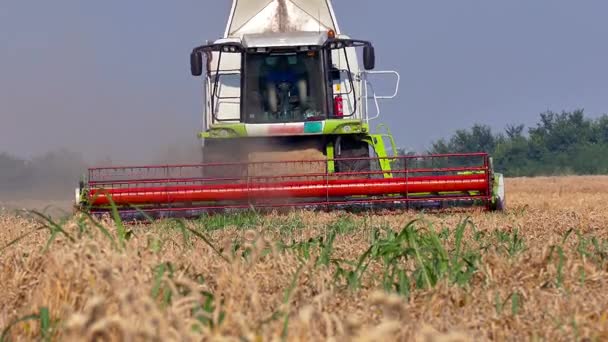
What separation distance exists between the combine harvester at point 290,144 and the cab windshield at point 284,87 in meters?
0.01

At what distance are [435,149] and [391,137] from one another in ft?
171

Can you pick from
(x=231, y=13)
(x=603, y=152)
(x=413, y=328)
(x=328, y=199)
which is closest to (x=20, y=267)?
(x=413, y=328)

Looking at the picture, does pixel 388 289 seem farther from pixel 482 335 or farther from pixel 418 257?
pixel 482 335

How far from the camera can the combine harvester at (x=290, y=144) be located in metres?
10.4

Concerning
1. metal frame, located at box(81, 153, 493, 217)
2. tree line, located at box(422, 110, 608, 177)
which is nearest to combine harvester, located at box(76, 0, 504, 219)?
metal frame, located at box(81, 153, 493, 217)

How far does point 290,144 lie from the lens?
39.8 feet

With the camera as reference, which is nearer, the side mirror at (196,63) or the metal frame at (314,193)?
the metal frame at (314,193)

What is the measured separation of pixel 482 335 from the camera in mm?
2865

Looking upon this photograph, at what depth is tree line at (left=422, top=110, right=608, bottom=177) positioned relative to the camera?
49556 mm

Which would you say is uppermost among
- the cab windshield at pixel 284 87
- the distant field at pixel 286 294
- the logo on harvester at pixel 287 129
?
the cab windshield at pixel 284 87

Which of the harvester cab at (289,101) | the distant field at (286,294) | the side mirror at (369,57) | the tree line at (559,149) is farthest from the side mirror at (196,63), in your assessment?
the tree line at (559,149)

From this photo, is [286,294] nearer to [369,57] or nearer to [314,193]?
[314,193]

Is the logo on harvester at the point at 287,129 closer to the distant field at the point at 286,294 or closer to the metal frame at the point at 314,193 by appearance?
the metal frame at the point at 314,193

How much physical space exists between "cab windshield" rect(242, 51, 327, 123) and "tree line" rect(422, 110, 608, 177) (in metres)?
36.5
